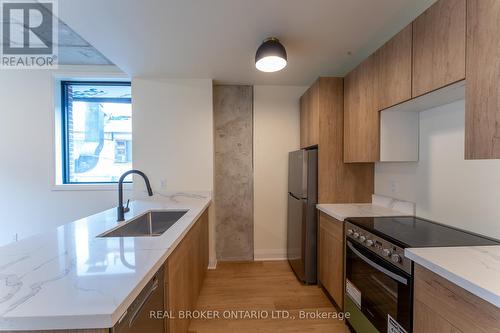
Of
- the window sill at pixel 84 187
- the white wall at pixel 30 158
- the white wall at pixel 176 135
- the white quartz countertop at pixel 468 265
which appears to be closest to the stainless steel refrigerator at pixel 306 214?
the white wall at pixel 176 135

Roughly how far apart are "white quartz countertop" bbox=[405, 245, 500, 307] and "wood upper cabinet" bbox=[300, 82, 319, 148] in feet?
5.03

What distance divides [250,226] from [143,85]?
239 centimetres

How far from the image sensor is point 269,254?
3195 millimetres

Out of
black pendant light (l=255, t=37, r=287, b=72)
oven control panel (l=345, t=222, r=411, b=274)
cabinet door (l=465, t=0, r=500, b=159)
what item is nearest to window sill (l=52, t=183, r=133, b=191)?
black pendant light (l=255, t=37, r=287, b=72)

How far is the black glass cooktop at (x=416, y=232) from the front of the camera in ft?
4.19

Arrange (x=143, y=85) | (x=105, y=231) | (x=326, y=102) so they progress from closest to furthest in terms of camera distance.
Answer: (x=105, y=231) → (x=326, y=102) → (x=143, y=85)

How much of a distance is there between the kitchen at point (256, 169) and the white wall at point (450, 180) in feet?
0.04

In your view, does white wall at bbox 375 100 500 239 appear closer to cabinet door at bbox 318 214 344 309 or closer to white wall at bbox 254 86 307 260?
cabinet door at bbox 318 214 344 309

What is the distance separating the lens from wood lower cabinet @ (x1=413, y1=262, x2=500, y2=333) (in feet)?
2.73

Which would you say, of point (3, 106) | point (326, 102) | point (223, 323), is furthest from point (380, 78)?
point (3, 106)

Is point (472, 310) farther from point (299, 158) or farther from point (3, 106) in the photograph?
point (3, 106)

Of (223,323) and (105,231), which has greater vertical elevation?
(105,231)

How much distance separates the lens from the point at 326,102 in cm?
245

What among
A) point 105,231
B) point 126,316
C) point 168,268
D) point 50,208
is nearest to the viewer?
point 126,316
